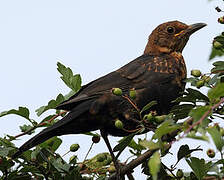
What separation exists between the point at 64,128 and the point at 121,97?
63 centimetres

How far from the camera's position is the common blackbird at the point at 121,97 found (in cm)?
372

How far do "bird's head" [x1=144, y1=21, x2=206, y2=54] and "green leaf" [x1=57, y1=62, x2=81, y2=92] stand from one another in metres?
1.68

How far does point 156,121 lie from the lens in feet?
8.84

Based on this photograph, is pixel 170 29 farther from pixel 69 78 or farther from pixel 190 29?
pixel 69 78

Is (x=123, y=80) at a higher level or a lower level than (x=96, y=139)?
higher

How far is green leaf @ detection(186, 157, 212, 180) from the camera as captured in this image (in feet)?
8.77

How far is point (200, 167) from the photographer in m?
2.69

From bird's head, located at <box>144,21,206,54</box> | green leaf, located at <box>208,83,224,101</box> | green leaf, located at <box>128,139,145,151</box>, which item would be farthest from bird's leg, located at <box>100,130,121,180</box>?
green leaf, located at <box>208,83,224,101</box>

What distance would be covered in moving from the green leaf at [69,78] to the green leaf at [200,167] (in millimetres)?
1269

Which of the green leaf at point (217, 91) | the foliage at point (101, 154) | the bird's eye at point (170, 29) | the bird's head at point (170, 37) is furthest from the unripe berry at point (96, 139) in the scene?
the bird's eye at point (170, 29)

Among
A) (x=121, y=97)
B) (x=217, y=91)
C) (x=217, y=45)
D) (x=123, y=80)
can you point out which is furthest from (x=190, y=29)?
(x=217, y=91)

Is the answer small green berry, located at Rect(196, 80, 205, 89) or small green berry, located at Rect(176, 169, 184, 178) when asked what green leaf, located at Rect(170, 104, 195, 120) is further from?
small green berry, located at Rect(176, 169, 184, 178)

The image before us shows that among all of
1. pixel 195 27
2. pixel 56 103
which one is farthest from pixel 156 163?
pixel 195 27

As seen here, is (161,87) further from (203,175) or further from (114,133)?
(203,175)
